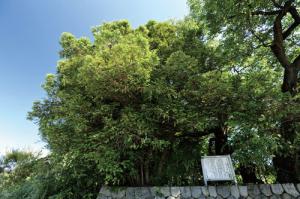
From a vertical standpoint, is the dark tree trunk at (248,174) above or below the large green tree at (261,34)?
below

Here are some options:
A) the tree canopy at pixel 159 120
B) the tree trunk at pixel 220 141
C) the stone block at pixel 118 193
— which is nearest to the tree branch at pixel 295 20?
the tree canopy at pixel 159 120

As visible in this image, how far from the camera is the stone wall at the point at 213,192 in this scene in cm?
401

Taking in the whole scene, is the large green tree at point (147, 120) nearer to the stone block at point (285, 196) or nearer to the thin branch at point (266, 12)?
the stone block at point (285, 196)

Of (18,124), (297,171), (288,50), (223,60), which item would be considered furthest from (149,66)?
(18,124)

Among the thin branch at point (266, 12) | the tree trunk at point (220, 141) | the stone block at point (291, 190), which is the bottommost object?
the stone block at point (291, 190)

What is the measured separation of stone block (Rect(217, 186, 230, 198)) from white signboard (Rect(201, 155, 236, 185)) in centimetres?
15

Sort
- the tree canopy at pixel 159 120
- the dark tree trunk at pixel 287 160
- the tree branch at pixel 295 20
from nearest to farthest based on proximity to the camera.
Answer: the tree canopy at pixel 159 120 < the dark tree trunk at pixel 287 160 < the tree branch at pixel 295 20

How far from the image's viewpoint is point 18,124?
800 cm

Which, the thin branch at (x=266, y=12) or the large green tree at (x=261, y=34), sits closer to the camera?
the large green tree at (x=261, y=34)

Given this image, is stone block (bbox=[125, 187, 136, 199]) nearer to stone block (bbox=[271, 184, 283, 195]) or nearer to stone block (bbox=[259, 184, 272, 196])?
stone block (bbox=[259, 184, 272, 196])

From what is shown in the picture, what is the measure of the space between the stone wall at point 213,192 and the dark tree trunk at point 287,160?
0.89 m

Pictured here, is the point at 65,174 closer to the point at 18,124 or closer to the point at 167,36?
the point at 18,124

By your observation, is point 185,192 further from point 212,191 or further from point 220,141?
point 220,141

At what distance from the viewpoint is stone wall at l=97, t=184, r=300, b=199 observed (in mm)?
4012
